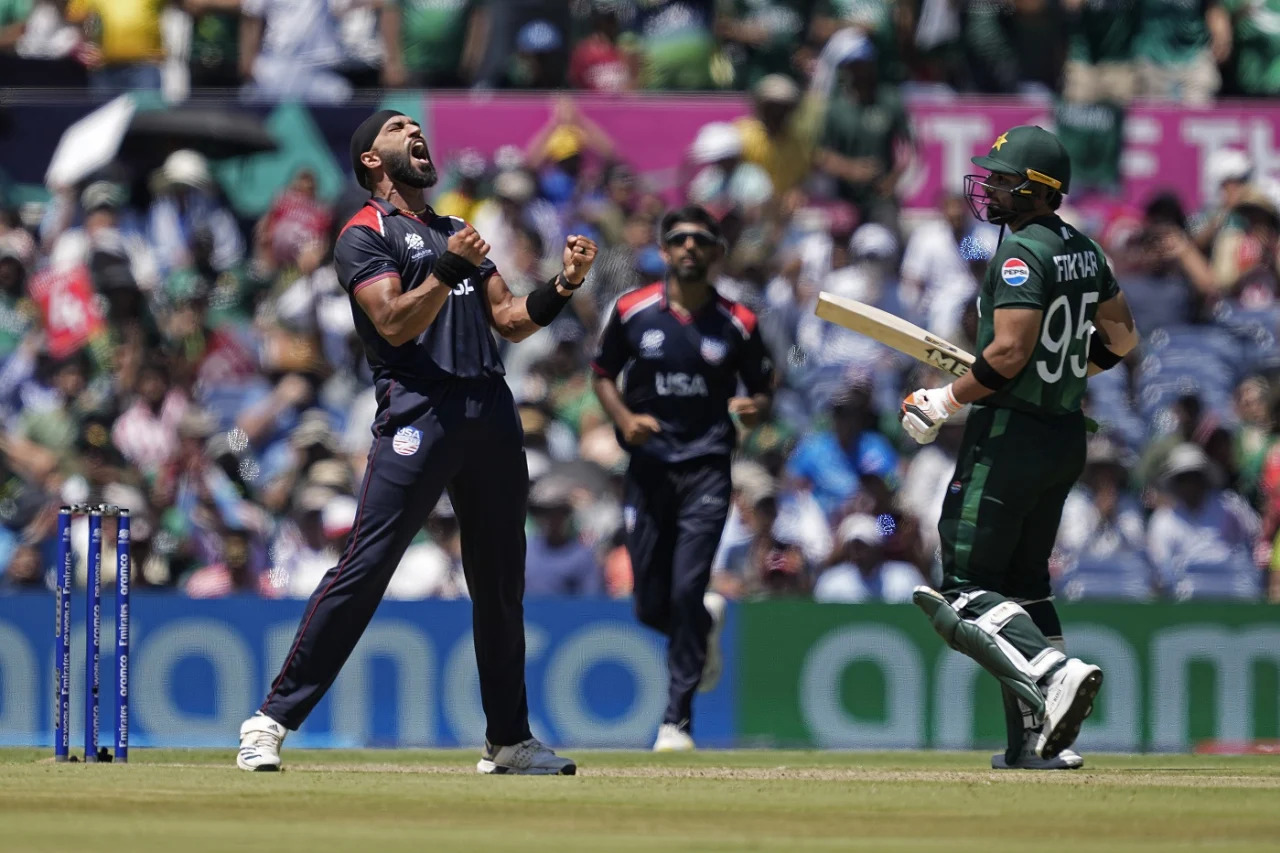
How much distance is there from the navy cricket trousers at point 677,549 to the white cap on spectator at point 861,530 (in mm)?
2200

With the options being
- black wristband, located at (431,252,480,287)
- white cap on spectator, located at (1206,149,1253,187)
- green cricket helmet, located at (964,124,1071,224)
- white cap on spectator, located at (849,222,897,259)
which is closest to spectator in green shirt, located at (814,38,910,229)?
white cap on spectator, located at (849,222,897,259)

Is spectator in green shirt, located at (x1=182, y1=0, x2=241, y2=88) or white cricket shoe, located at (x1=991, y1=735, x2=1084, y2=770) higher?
spectator in green shirt, located at (x1=182, y1=0, x2=241, y2=88)

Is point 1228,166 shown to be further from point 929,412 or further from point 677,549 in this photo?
point 929,412

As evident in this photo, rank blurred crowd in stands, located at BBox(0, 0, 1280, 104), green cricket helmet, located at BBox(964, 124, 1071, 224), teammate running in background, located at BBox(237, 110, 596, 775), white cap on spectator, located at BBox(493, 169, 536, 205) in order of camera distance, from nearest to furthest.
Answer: teammate running in background, located at BBox(237, 110, 596, 775), green cricket helmet, located at BBox(964, 124, 1071, 224), white cap on spectator, located at BBox(493, 169, 536, 205), blurred crowd in stands, located at BBox(0, 0, 1280, 104)

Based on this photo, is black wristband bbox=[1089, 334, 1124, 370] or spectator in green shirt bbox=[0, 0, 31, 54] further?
spectator in green shirt bbox=[0, 0, 31, 54]

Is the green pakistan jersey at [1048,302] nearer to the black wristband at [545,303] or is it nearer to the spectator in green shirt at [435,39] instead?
the black wristband at [545,303]

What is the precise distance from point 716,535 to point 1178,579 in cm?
374

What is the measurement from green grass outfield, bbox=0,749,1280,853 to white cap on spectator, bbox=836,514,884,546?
13.0 feet

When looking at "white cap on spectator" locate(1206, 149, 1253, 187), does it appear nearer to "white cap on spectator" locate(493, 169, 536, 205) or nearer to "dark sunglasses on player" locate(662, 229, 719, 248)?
"white cap on spectator" locate(493, 169, 536, 205)

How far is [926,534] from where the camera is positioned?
43.3 feet

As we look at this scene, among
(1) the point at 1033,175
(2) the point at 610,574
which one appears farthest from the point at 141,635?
(1) the point at 1033,175

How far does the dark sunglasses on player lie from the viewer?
1043 centimetres

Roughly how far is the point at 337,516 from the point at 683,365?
2.96 m

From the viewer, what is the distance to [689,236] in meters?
10.4
